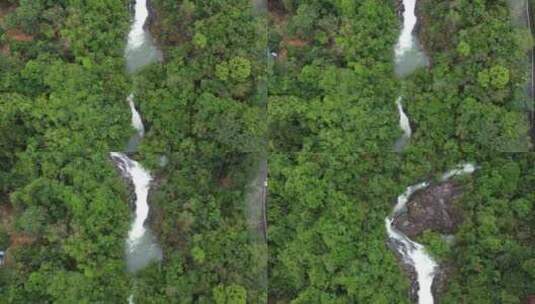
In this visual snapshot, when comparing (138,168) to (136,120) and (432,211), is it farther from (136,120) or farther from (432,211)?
(432,211)

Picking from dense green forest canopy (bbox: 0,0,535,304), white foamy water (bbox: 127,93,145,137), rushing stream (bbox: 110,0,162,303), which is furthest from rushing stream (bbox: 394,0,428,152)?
white foamy water (bbox: 127,93,145,137)

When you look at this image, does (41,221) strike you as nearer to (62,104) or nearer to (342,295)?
(62,104)

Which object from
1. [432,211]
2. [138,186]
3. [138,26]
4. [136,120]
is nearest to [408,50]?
[432,211]

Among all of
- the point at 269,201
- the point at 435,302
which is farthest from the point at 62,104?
the point at 435,302

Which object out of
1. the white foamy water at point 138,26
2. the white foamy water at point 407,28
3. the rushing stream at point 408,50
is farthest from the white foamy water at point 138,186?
the white foamy water at point 407,28

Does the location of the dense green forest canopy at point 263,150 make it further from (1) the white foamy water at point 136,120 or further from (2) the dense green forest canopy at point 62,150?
(1) the white foamy water at point 136,120
